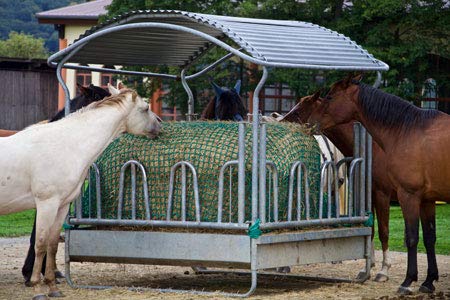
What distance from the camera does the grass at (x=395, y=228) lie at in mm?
13452

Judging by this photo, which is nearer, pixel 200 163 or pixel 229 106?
pixel 200 163

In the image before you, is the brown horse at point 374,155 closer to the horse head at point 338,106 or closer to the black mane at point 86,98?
the horse head at point 338,106

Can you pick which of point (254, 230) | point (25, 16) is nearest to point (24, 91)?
point (254, 230)

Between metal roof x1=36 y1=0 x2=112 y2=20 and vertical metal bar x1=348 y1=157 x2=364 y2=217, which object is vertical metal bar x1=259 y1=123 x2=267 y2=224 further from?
metal roof x1=36 y1=0 x2=112 y2=20

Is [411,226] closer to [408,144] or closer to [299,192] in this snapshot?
[408,144]

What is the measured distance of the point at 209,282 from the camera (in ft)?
32.7

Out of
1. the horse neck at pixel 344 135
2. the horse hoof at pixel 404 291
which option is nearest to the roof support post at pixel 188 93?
the horse neck at pixel 344 135

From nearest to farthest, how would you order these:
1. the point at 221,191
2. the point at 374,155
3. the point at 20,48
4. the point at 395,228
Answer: the point at 221,191, the point at 374,155, the point at 395,228, the point at 20,48

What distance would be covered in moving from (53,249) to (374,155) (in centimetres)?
369

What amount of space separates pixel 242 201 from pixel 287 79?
13.4 meters

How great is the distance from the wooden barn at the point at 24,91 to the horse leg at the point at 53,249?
20855mm

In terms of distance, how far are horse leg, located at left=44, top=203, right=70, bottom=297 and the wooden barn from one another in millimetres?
20855

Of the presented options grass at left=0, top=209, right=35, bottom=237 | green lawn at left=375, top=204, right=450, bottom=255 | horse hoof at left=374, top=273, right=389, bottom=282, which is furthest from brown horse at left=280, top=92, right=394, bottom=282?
grass at left=0, top=209, right=35, bottom=237

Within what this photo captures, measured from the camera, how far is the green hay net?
866 centimetres
